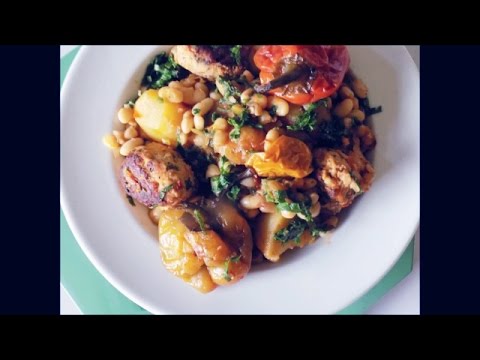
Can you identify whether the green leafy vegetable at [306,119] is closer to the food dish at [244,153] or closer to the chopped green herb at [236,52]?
A: the food dish at [244,153]

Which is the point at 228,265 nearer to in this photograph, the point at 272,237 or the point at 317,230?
the point at 272,237

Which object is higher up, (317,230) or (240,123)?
(240,123)

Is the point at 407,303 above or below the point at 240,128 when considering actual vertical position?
below

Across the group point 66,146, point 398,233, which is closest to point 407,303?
point 398,233

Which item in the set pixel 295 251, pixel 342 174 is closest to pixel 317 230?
pixel 295 251

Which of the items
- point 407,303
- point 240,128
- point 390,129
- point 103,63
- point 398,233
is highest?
point 103,63
